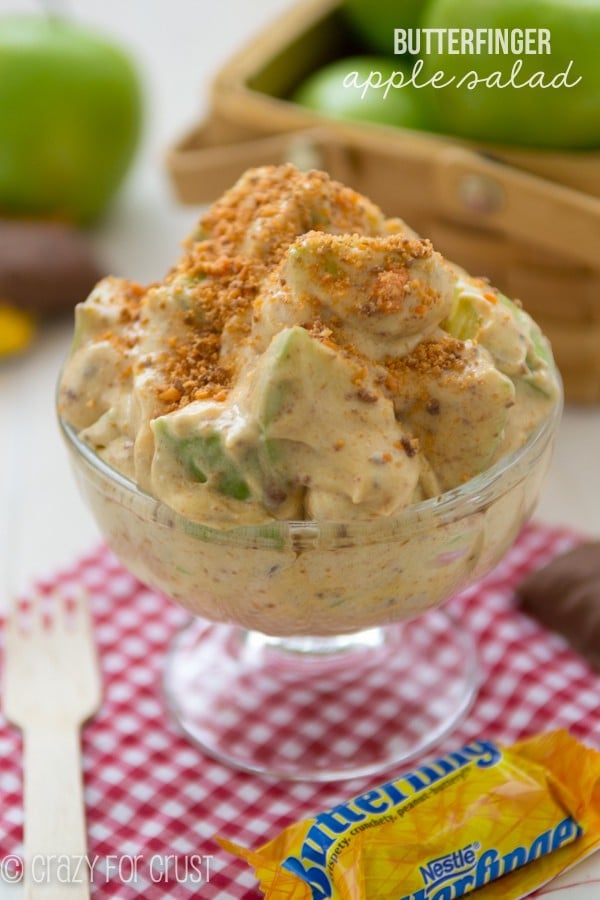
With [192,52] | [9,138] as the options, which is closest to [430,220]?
[9,138]

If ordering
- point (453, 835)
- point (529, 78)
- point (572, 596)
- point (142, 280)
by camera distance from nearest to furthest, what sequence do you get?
1. point (453, 835)
2. point (572, 596)
3. point (529, 78)
4. point (142, 280)

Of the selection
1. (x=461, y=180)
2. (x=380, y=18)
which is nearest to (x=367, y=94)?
(x=380, y=18)

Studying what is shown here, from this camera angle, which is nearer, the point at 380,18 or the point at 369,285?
the point at 369,285

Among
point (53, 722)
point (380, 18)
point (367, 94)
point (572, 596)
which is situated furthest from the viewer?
point (380, 18)

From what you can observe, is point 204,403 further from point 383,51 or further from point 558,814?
point 383,51

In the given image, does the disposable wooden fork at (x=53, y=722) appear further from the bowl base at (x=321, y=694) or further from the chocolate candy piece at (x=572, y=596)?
the chocolate candy piece at (x=572, y=596)

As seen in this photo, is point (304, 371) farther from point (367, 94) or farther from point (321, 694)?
point (367, 94)
